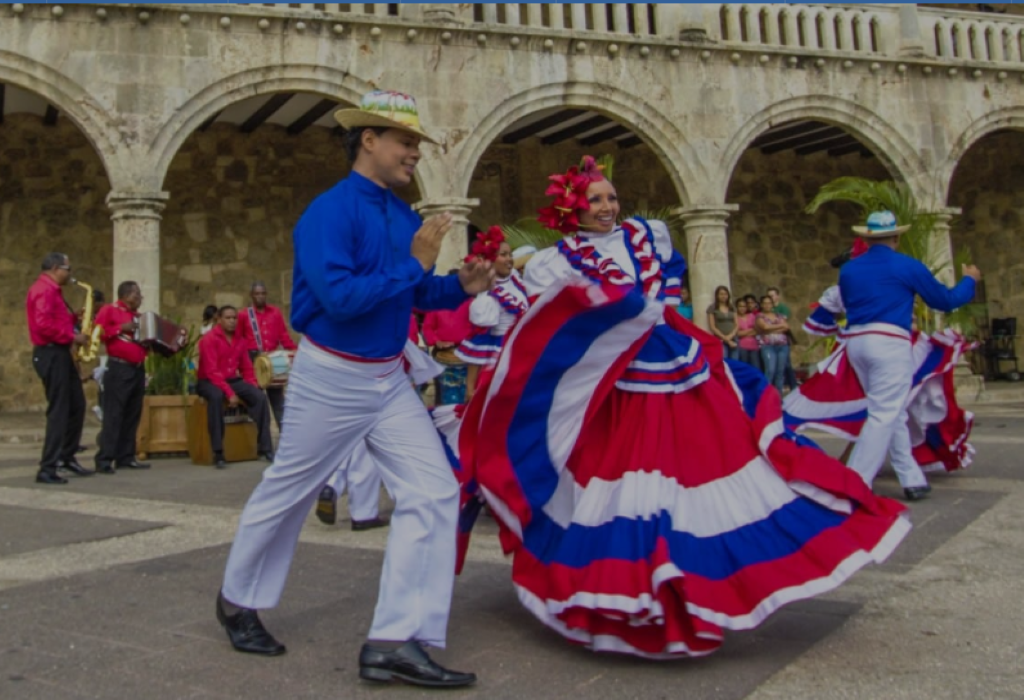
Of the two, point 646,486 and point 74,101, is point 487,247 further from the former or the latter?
A: point 74,101

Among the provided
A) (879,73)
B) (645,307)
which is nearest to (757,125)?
(879,73)

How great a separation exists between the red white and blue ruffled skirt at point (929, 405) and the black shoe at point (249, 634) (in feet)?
14.2

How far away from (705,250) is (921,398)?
7394 millimetres

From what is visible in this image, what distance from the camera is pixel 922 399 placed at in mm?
6840

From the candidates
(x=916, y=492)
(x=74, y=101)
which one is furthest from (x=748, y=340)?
(x=74, y=101)

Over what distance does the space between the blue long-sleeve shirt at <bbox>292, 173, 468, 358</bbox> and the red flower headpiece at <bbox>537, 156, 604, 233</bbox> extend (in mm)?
590

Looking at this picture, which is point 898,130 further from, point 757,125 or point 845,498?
point 845,498

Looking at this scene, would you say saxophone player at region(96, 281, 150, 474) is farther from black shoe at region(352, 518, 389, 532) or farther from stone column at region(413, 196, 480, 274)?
stone column at region(413, 196, 480, 274)

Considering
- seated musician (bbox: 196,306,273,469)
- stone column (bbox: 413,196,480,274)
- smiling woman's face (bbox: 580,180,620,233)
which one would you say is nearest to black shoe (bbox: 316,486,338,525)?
smiling woman's face (bbox: 580,180,620,233)

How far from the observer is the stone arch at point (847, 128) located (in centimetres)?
1407

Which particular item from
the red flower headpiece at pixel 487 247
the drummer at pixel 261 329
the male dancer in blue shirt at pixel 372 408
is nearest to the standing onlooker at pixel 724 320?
the drummer at pixel 261 329

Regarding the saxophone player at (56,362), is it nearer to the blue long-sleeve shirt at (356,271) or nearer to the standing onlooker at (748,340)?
the blue long-sleeve shirt at (356,271)

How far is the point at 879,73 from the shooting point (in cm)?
1485

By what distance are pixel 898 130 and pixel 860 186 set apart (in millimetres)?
4184
